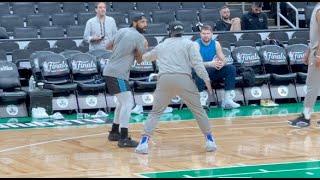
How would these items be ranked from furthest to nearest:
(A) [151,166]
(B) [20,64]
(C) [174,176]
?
(B) [20,64] < (A) [151,166] < (C) [174,176]

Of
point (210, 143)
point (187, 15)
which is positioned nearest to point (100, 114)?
point (210, 143)

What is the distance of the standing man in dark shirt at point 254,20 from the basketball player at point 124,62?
25.8 feet

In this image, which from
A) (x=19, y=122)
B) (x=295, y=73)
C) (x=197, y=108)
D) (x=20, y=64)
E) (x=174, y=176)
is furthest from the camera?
(x=295, y=73)

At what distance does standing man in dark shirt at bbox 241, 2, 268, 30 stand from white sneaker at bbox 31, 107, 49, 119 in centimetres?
621

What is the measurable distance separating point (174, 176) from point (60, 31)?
9162mm

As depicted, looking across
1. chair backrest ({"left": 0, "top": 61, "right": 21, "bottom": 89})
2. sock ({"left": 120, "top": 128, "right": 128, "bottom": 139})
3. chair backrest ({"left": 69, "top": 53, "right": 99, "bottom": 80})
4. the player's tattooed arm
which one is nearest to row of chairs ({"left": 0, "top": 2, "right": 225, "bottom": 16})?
chair backrest ({"left": 69, "top": 53, "right": 99, "bottom": 80})

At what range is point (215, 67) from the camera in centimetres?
1549

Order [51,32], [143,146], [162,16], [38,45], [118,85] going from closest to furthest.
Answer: [143,146] < [118,85] < [38,45] < [51,32] < [162,16]

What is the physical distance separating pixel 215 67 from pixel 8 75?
12.6ft

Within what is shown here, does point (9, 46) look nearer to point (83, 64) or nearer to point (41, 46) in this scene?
point (41, 46)

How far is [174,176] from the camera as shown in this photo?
9.68m

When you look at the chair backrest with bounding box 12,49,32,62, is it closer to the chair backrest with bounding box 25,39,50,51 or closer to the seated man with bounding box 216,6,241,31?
the chair backrest with bounding box 25,39,50,51

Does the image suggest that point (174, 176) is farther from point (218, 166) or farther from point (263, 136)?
point (263, 136)

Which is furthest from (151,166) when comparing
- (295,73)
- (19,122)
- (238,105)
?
(295,73)
